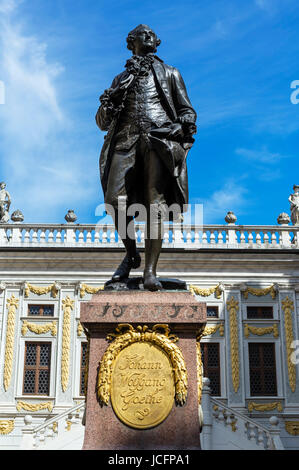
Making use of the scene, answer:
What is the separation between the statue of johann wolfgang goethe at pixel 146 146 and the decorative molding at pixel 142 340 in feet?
2.42

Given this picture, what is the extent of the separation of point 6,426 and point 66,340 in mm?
3529

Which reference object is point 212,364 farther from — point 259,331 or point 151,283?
point 151,283

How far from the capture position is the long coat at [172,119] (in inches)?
217

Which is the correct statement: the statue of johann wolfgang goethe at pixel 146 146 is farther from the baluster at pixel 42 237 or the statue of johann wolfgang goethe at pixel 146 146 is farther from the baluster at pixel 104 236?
the baluster at pixel 42 237

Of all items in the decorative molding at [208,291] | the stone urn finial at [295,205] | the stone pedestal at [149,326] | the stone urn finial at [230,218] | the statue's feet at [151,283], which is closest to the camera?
the stone pedestal at [149,326]

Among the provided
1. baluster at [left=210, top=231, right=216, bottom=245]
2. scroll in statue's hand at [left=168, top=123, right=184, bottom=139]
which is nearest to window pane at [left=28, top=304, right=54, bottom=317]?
baluster at [left=210, top=231, right=216, bottom=245]

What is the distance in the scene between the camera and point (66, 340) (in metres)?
21.0

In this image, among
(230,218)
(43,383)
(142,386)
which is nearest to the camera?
(142,386)

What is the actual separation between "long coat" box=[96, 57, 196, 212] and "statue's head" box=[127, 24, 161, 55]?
178mm

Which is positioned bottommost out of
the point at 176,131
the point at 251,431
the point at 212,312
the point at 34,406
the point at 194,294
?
the point at 251,431

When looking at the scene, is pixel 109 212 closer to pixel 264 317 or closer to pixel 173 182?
pixel 173 182

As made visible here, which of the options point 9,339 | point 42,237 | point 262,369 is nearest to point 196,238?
point 262,369

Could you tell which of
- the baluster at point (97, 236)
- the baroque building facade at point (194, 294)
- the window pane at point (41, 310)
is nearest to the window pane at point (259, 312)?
the baroque building facade at point (194, 294)
